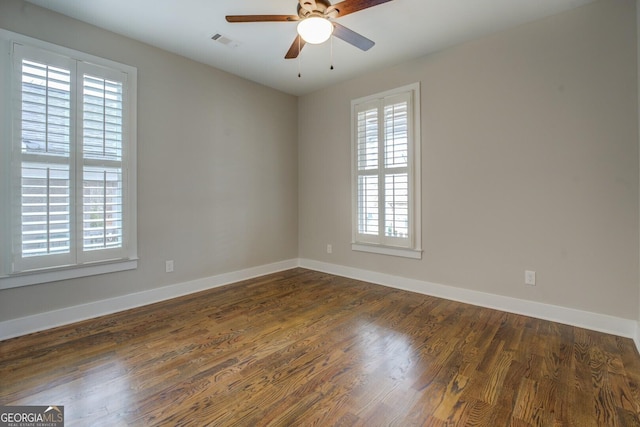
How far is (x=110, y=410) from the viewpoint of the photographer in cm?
159

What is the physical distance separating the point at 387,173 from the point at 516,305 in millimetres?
1966

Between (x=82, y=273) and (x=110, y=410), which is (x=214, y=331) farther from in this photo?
(x=82, y=273)

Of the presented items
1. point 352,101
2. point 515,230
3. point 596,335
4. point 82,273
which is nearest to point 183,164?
point 82,273

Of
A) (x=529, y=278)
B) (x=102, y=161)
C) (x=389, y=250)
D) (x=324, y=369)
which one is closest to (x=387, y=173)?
(x=389, y=250)

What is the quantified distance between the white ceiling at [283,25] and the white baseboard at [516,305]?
2.64 m

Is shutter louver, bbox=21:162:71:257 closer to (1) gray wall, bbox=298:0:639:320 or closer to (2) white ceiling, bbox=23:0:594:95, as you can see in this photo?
(2) white ceiling, bbox=23:0:594:95

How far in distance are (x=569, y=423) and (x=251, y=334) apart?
2.07 meters

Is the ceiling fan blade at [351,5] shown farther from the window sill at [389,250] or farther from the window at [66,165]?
the window sill at [389,250]

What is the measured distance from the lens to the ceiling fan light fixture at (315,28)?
210 cm

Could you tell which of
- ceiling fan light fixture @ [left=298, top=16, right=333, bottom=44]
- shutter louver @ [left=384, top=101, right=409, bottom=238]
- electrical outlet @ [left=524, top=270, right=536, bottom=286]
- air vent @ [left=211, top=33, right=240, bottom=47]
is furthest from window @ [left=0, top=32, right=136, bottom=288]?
electrical outlet @ [left=524, top=270, right=536, bottom=286]

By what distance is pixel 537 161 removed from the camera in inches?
110

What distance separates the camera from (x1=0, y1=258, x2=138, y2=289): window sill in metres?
2.44

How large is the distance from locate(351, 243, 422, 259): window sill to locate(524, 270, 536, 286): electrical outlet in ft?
3.43

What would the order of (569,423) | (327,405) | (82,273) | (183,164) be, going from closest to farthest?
(569,423)
(327,405)
(82,273)
(183,164)
